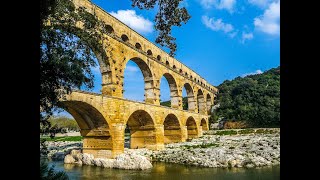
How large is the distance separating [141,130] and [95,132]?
836 centimetres

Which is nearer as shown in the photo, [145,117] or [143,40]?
[145,117]

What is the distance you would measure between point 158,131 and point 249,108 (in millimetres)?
28499

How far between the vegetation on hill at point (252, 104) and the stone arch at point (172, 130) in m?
18.7

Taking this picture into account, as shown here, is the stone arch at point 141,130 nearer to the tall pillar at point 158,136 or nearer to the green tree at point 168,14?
the tall pillar at point 158,136

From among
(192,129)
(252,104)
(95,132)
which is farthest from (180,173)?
(252,104)

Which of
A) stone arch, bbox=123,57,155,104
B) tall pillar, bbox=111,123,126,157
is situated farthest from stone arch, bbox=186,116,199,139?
tall pillar, bbox=111,123,126,157

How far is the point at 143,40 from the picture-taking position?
3228cm

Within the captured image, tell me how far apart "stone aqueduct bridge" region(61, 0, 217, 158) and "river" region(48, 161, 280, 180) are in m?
3.38

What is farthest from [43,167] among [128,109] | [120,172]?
[128,109]

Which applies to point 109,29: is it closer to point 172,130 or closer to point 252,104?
point 172,130

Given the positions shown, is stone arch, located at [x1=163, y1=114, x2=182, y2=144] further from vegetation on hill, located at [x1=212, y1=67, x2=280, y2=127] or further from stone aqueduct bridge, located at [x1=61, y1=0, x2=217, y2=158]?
vegetation on hill, located at [x1=212, y1=67, x2=280, y2=127]

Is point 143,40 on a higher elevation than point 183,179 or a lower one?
higher

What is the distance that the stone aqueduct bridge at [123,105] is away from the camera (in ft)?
72.7
